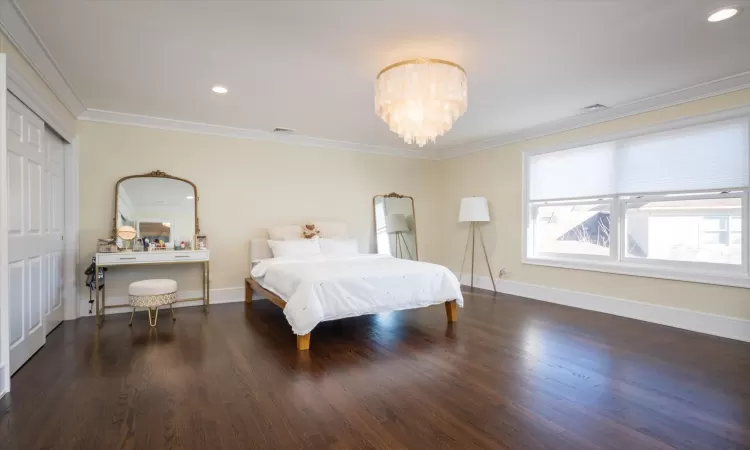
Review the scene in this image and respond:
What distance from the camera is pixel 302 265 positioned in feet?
13.6

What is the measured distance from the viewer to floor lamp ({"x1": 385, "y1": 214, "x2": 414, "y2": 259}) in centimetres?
645

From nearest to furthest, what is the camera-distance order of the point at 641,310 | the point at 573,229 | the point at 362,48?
the point at 362,48
the point at 641,310
the point at 573,229

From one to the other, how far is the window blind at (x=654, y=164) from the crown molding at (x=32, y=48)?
17.7 ft

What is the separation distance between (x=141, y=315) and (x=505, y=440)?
4.18 m

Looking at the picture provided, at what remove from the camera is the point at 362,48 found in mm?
2832

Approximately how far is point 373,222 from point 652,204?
3.75m

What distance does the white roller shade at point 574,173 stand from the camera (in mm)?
4570

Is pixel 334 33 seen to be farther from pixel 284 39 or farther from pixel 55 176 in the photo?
pixel 55 176

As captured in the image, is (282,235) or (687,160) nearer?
(687,160)

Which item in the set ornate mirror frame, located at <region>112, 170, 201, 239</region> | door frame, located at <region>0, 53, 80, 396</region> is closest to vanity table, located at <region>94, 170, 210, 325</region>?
ornate mirror frame, located at <region>112, 170, 201, 239</region>

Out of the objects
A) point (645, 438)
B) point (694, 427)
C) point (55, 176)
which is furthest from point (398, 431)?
point (55, 176)

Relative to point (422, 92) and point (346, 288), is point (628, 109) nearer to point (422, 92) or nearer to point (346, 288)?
point (422, 92)

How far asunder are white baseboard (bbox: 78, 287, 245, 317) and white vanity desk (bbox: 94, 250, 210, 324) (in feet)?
0.29

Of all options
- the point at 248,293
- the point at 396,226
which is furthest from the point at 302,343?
the point at 396,226
